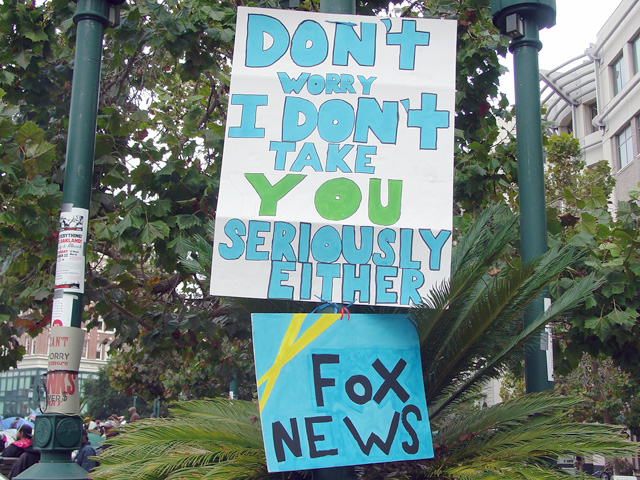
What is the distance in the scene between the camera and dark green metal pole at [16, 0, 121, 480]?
434 centimetres

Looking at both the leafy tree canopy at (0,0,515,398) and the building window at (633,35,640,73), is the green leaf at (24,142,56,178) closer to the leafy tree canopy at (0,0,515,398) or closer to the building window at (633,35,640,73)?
the leafy tree canopy at (0,0,515,398)

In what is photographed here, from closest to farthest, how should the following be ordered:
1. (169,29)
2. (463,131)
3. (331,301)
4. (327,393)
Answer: (327,393)
(331,301)
(169,29)
(463,131)

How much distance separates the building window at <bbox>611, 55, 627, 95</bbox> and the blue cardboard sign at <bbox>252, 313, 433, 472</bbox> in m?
32.8

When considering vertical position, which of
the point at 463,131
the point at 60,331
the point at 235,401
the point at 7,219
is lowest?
the point at 235,401

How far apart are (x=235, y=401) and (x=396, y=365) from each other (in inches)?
45.4

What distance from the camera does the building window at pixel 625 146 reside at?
1249 inches

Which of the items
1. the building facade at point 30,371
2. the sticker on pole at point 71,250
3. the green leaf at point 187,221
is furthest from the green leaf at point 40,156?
the building facade at point 30,371

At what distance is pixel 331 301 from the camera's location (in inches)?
154

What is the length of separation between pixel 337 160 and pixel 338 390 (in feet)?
4.27

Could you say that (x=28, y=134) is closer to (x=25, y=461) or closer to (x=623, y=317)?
(x=623, y=317)

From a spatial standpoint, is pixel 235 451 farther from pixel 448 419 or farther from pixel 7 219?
pixel 7 219

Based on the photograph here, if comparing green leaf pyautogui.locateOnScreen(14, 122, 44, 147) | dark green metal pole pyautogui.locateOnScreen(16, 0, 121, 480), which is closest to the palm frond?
dark green metal pole pyautogui.locateOnScreen(16, 0, 121, 480)

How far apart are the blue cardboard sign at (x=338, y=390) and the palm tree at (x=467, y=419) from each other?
23 centimetres

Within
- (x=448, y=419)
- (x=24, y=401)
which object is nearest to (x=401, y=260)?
(x=448, y=419)
